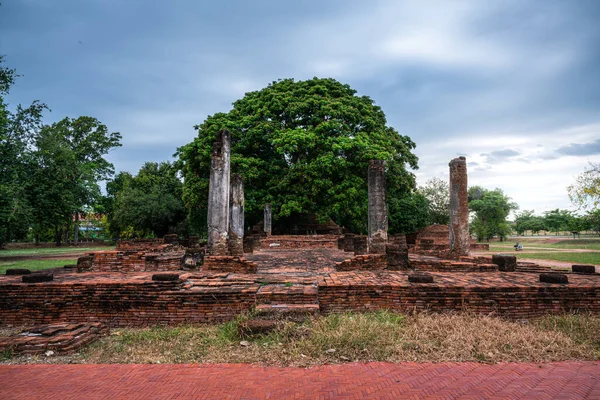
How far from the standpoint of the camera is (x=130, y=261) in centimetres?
992

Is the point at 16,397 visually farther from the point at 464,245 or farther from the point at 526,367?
the point at 464,245

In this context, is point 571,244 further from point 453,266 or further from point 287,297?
point 287,297

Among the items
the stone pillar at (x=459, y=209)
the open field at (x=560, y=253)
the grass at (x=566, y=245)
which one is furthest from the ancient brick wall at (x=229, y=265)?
the grass at (x=566, y=245)

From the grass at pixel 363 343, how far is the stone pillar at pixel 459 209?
5.89m

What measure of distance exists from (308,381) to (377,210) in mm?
8080

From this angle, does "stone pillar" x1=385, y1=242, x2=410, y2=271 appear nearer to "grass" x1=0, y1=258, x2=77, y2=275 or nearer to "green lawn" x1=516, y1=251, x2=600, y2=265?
"green lawn" x1=516, y1=251, x2=600, y2=265

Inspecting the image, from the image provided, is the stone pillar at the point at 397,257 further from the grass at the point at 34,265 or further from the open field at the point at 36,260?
the grass at the point at 34,265

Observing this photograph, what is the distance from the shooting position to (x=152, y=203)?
115 ft

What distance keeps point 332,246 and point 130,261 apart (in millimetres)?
12296

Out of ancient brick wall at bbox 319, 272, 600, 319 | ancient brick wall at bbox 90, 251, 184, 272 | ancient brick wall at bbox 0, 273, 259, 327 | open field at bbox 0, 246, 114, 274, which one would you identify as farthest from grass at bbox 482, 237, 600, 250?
ancient brick wall at bbox 0, 273, 259, 327

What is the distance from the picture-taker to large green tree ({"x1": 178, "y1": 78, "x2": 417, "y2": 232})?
19938 mm

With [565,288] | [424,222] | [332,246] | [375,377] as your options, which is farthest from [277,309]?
[424,222]

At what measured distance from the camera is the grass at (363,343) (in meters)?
4.50

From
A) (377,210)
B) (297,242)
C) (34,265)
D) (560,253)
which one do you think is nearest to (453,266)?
(377,210)
